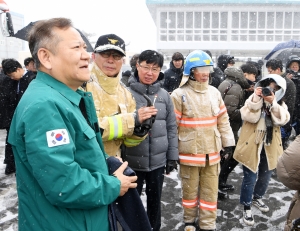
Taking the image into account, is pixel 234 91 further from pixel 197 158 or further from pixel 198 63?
pixel 197 158

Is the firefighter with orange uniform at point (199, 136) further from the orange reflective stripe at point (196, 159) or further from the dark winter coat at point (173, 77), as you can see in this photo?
the dark winter coat at point (173, 77)

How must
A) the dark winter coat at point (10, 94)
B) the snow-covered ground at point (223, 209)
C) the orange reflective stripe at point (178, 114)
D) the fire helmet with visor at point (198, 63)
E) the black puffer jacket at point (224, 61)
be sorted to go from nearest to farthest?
the fire helmet with visor at point (198, 63) → the orange reflective stripe at point (178, 114) → the snow-covered ground at point (223, 209) → the dark winter coat at point (10, 94) → the black puffer jacket at point (224, 61)

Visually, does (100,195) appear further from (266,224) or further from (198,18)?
(198,18)

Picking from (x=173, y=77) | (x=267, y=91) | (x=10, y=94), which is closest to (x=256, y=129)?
(x=267, y=91)

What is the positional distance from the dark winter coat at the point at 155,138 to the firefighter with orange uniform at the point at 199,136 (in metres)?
0.23

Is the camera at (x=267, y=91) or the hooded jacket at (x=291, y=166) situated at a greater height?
the camera at (x=267, y=91)

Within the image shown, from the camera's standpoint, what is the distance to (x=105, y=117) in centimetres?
222

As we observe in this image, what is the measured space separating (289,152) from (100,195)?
118 centimetres

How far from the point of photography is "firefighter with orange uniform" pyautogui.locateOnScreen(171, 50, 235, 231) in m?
3.12

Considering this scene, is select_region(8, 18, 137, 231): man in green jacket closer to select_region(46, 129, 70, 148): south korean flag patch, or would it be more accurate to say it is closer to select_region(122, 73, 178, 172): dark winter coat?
select_region(46, 129, 70, 148): south korean flag patch

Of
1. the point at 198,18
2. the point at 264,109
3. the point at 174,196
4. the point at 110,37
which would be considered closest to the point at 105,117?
the point at 110,37

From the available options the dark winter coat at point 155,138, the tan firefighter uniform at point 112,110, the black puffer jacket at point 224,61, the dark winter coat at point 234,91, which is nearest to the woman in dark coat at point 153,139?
the dark winter coat at point 155,138

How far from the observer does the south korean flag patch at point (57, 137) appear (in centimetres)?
123

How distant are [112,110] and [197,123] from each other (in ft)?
Answer: 3.68
